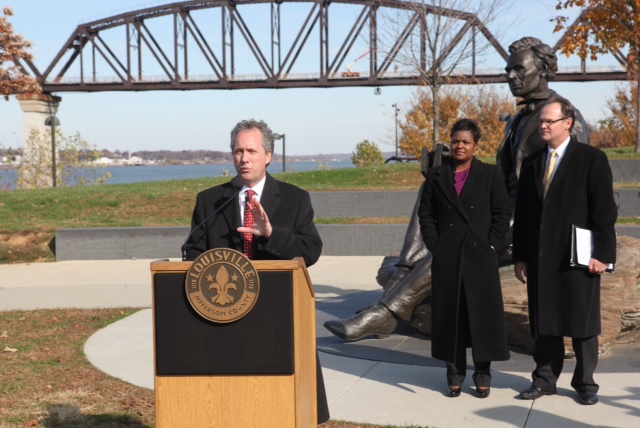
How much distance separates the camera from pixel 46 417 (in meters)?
6.04

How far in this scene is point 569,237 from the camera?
5941mm

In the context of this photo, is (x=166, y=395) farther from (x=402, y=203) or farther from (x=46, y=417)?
(x=402, y=203)

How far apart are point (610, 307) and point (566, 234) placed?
72.6 inches

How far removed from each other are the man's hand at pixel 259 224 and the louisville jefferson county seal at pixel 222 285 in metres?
0.27

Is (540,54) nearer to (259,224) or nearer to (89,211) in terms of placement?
(259,224)

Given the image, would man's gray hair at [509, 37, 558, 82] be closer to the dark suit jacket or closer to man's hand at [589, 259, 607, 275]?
man's hand at [589, 259, 607, 275]

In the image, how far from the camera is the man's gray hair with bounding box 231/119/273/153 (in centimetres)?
427

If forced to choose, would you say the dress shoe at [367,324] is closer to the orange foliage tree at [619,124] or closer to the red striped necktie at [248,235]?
the red striped necktie at [248,235]

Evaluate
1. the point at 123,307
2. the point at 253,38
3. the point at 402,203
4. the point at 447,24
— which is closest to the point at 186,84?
the point at 253,38

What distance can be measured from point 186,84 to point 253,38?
6.78m

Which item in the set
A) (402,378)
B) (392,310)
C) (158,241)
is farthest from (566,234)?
(158,241)

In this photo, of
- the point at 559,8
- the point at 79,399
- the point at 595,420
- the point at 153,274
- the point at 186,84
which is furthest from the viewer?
the point at 186,84

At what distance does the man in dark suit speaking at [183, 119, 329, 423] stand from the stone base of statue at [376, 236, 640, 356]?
10.9 feet

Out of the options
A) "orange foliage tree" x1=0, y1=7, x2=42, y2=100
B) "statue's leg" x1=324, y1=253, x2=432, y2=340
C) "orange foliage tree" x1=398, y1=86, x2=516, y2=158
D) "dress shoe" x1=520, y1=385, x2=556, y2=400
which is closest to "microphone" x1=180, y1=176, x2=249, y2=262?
"dress shoe" x1=520, y1=385, x2=556, y2=400
